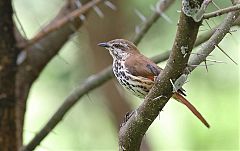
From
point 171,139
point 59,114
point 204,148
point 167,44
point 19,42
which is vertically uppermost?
point 19,42

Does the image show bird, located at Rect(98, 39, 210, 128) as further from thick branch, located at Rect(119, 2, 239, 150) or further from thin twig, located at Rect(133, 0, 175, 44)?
thin twig, located at Rect(133, 0, 175, 44)

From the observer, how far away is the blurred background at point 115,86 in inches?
296

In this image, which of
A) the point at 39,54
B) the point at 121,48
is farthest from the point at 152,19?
the point at 39,54

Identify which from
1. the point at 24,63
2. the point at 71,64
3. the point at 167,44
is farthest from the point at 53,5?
the point at 24,63

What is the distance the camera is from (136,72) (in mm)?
3801

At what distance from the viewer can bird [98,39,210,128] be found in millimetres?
3516

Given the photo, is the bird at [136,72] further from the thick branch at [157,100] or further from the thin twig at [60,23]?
the thin twig at [60,23]

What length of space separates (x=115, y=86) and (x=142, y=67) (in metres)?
3.94

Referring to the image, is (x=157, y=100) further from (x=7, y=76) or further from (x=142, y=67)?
(x=7, y=76)

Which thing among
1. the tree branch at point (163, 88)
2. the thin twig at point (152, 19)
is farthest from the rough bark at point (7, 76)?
the tree branch at point (163, 88)

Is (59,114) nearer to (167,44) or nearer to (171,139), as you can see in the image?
(167,44)

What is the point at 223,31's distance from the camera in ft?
10.1

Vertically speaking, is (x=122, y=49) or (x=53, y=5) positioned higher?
(x=122, y=49)

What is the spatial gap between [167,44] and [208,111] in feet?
3.00
